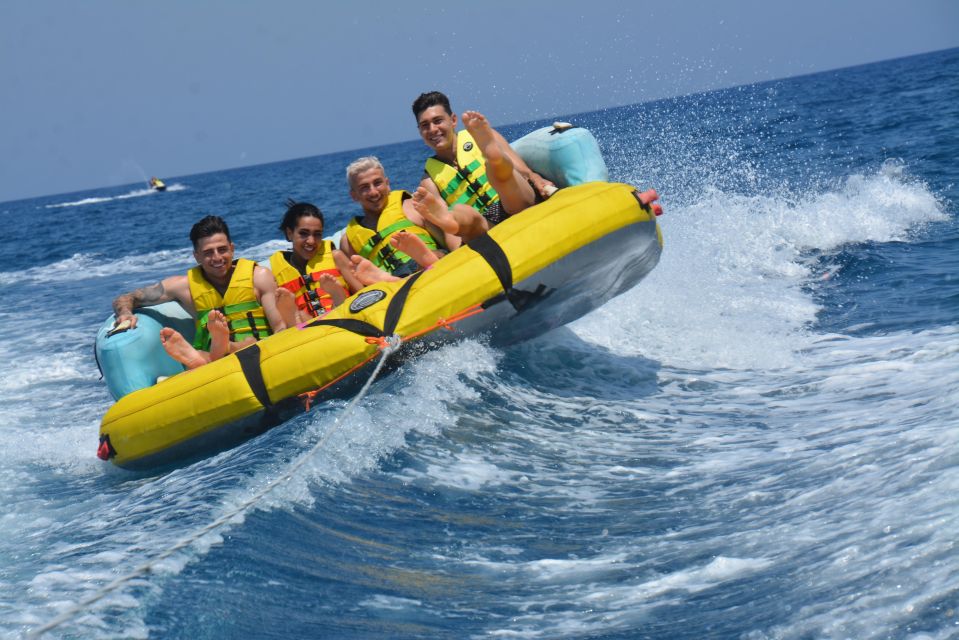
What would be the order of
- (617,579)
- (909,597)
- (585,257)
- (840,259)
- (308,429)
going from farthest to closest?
1. (840,259)
2. (585,257)
3. (308,429)
4. (617,579)
5. (909,597)

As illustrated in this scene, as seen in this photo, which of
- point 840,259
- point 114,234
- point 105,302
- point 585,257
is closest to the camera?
point 585,257

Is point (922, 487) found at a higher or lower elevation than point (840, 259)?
lower

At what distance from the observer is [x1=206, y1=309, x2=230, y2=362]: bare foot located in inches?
159

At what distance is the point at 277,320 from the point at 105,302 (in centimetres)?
687

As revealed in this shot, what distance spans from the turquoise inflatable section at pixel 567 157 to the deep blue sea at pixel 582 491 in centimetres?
87

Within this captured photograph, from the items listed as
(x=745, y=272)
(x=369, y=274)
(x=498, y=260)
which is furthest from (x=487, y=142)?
(x=745, y=272)

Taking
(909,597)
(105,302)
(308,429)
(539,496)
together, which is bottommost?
(909,597)

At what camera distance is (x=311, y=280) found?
4465mm

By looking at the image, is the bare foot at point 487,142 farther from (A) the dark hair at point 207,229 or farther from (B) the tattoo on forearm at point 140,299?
(B) the tattoo on forearm at point 140,299


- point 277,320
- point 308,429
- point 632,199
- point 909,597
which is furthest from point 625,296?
point 909,597

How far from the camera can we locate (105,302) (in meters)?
10.4

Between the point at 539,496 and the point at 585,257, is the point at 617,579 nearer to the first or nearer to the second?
the point at 539,496

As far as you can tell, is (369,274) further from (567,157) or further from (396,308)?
(567,157)

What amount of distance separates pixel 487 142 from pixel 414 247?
542 mm
